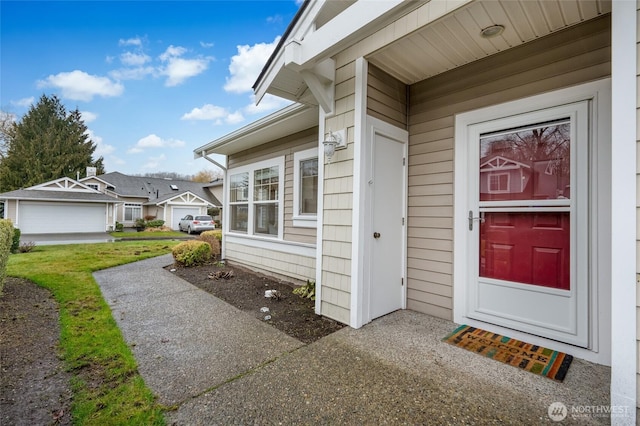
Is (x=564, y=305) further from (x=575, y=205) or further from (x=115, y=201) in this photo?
(x=115, y=201)

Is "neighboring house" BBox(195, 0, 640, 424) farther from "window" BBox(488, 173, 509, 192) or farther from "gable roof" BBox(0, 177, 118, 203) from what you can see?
"gable roof" BBox(0, 177, 118, 203)

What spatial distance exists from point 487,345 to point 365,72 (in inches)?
117

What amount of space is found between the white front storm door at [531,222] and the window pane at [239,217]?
4919 millimetres

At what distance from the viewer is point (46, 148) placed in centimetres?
2223

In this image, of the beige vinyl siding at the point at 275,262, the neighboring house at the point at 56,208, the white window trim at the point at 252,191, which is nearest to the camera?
the beige vinyl siding at the point at 275,262

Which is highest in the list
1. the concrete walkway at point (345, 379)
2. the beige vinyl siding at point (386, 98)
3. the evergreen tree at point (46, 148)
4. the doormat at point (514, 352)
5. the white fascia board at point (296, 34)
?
the evergreen tree at point (46, 148)

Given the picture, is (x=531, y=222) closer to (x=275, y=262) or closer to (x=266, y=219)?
(x=275, y=262)

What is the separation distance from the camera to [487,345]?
2525 mm

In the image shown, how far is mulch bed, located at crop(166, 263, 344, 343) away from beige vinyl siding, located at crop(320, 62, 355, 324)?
27 cm

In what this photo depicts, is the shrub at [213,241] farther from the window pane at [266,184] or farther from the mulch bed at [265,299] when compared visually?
the window pane at [266,184]

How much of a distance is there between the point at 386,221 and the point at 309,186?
1.90 metres

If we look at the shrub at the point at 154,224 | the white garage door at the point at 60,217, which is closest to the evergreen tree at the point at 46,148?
the white garage door at the point at 60,217

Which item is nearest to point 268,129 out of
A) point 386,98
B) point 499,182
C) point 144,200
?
point 386,98

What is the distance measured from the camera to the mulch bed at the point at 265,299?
10.00 feet
